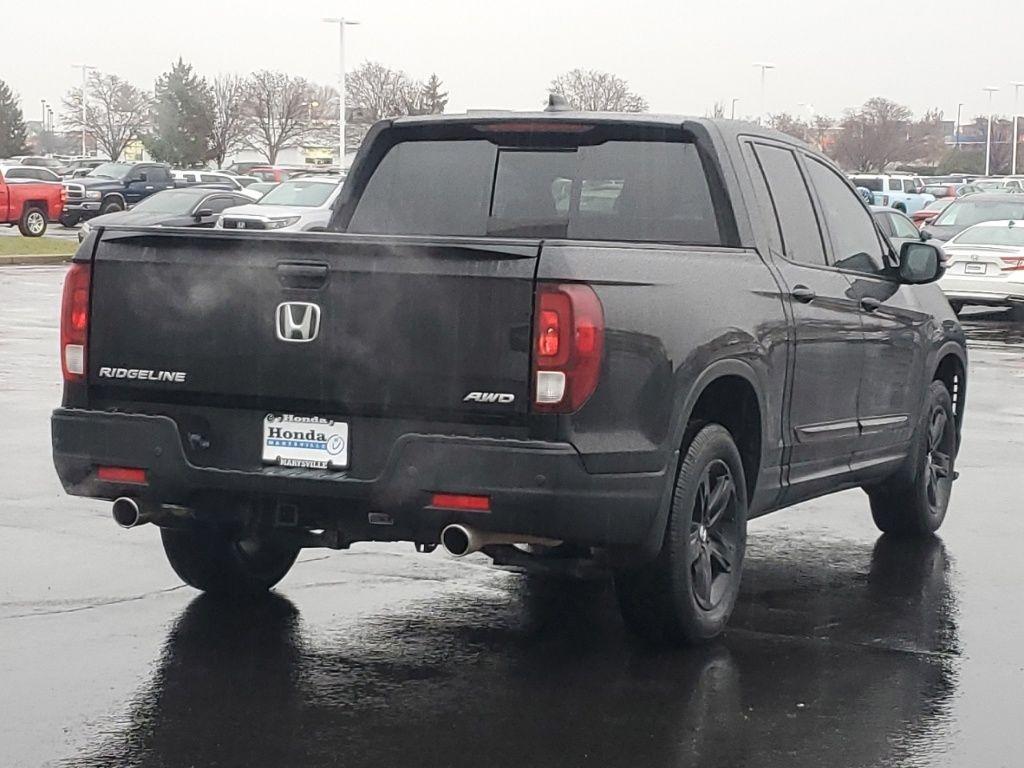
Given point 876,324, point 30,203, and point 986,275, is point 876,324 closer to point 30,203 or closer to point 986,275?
point 986,275

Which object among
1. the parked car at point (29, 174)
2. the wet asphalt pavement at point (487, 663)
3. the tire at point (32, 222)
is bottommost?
the tire at point (32, 222)

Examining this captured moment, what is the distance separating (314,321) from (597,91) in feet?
158

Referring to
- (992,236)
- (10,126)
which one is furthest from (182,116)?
(10,126)

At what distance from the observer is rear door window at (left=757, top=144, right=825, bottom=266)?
7.04 m

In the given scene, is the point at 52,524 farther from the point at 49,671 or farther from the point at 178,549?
the point at 49,671

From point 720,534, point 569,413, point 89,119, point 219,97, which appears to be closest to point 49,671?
point 569,413

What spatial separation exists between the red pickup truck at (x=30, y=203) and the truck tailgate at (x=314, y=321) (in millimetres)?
33837

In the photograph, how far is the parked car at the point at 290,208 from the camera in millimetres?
29406

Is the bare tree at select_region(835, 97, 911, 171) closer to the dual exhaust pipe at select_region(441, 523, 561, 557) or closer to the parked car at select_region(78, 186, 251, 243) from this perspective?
the parked car at select_region(78, 186, 251, 243)

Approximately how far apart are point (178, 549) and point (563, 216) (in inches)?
79.3

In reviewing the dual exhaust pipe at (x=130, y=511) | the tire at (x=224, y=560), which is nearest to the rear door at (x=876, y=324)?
the tire at (x=224, y=560)

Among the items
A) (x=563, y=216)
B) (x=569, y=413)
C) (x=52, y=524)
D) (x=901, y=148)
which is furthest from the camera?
(x=901, y=148)

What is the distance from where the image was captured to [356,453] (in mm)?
5520

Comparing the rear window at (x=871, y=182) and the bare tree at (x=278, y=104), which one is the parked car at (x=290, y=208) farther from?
the rear window at (x=871, y=182)
